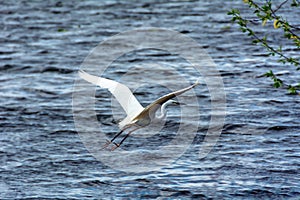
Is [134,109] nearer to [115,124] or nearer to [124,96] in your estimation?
[124,96]

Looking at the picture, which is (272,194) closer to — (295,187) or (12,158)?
(295,187)

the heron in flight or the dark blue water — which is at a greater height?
the heron in flight

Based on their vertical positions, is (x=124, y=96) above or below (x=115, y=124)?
above

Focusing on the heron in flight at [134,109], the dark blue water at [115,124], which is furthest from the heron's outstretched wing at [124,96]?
the dark blue water at [115,124]

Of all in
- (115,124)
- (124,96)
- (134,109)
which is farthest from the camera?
(115,124)

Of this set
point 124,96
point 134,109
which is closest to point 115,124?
point 124,96

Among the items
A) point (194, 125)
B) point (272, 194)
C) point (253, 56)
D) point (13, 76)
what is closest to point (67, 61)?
point (13, 76)

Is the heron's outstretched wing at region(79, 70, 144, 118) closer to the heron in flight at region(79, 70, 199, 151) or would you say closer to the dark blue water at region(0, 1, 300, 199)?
the heron in flight at region(79, 70, 199, 151)

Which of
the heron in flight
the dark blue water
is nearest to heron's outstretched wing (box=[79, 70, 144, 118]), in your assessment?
the heron in flight

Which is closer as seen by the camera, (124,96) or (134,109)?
(134,109)

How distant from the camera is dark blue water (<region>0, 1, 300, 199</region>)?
10.7 metres

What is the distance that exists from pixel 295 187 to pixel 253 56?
8.07 metres

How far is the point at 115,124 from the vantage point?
14.0 meters

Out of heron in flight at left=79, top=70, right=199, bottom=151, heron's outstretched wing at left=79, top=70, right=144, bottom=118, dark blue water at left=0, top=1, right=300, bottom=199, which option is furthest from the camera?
dark blue water at left=0, top=1, right=300, bottom=199
